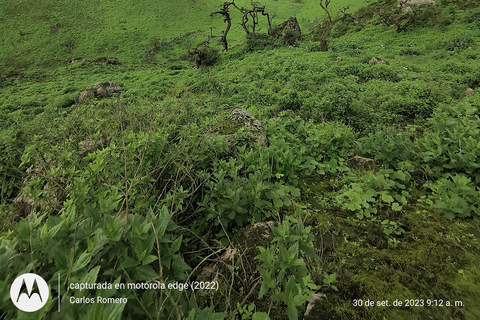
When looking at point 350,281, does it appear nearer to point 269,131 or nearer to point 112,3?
point 269,131

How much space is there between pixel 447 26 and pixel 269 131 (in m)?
18.1

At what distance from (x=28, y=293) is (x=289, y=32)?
21.0 metres

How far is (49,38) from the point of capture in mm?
28547

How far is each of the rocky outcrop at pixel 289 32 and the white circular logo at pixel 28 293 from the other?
20108 millimetres

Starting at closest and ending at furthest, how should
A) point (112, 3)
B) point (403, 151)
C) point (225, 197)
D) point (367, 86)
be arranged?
point (225, 197) < point (403, 151) < point (367, 86) < point (112, 3)

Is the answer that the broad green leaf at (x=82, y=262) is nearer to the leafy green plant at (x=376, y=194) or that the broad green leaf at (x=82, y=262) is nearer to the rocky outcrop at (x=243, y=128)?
the leafy green plant at (x=376, y=194)

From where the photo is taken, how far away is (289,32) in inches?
717

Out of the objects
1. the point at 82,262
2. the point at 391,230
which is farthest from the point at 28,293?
the point at 391,230

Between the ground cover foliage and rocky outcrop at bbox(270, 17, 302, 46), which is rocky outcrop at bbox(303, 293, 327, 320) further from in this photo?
rocky outcrop at bbox(270, 17, 302, 46)

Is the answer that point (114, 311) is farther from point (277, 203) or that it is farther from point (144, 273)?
point (277, 203)

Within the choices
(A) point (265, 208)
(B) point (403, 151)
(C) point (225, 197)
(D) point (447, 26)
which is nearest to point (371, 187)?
(B) point (403, 151)

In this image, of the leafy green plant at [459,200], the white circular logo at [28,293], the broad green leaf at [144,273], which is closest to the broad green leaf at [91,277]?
the white circular logo at [28,293]

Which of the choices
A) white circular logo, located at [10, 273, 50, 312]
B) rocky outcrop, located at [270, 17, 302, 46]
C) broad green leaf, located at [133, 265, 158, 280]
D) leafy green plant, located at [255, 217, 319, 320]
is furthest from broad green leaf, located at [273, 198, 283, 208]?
rocky outcrop, located at [270, 17, 302, 46]

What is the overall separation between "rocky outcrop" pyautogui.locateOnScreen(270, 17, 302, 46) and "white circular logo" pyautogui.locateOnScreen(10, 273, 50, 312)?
66.0 ft
